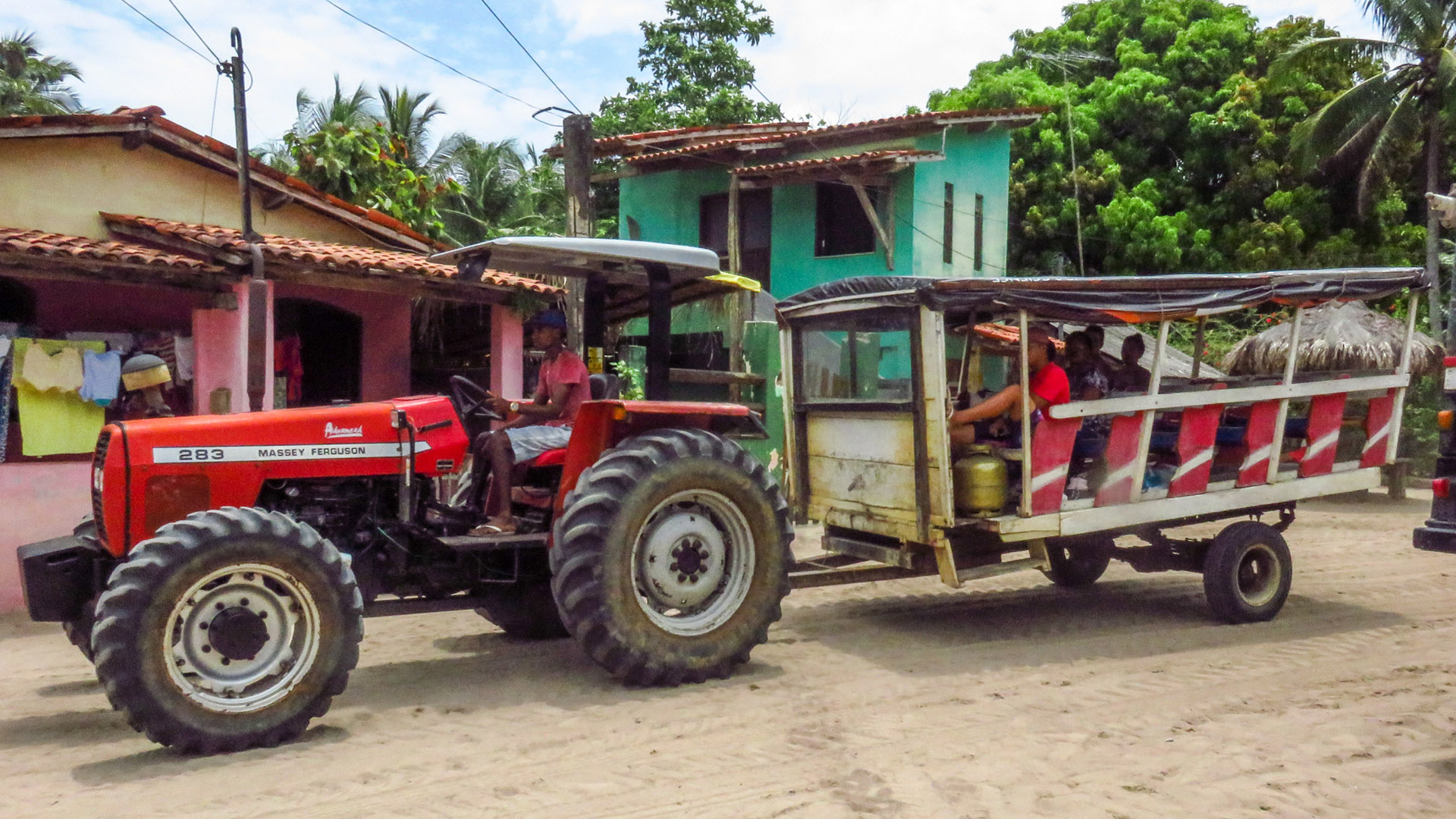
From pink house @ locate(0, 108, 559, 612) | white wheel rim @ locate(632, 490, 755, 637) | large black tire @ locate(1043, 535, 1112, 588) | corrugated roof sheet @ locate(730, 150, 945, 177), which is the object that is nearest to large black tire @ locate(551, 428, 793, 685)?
white wheel rim @ locate(632, 490, 755, 637)

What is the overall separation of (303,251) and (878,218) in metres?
9.82

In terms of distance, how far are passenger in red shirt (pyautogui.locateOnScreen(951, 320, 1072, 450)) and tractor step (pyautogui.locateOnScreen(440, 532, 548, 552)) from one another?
7.96ft

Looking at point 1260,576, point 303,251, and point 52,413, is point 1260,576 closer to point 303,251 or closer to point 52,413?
point 303,251

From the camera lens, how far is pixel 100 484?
16.3 ft

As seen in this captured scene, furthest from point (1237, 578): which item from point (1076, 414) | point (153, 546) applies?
point (153, 546)

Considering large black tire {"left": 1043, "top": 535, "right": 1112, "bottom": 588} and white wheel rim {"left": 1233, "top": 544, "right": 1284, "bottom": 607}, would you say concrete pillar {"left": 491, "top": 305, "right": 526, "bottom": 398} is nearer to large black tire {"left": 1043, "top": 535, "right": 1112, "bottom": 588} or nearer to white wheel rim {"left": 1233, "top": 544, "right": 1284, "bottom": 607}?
large black tire {"left": 1043, "top": 535, "right": 1112, "bottom": 588}

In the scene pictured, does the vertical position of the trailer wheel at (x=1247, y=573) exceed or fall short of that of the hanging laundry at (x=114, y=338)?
it falls short

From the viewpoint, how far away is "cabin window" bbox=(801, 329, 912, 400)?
6594 mm

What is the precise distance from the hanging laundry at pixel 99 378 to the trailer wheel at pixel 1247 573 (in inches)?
310

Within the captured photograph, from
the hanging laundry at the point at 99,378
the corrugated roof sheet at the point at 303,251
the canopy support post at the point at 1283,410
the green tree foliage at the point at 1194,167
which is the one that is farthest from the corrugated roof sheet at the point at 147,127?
the green tree foliage at the point at 1194,167

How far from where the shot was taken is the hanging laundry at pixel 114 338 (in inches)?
377

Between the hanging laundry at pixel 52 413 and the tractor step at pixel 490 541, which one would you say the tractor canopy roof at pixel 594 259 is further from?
the hanging laundry at pixel 52 413

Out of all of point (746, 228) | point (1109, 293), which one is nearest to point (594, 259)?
point (1109, 293)

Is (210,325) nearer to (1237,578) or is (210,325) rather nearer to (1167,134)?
(1237,578)
